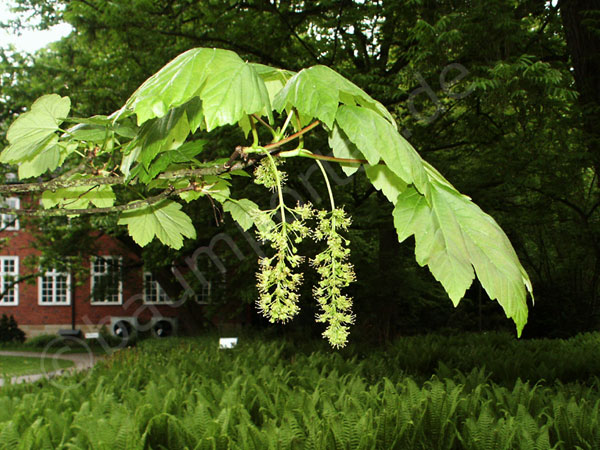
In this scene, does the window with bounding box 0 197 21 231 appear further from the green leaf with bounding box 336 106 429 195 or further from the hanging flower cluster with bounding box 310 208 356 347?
the green leaf with bounding box 336 106 429 195

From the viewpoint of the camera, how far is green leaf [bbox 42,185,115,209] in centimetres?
174

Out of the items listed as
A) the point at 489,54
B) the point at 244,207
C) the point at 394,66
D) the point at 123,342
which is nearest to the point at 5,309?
the point at 123,342

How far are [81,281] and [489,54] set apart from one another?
19.3 m

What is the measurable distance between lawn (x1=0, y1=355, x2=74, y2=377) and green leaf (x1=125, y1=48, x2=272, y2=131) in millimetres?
19562

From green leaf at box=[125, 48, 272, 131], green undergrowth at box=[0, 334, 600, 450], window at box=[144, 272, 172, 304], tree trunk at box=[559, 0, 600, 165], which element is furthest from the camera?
window at box=[144, 272, 172, 304]

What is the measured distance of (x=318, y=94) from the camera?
1.00 m

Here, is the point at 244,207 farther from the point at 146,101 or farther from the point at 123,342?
the point at 123,342

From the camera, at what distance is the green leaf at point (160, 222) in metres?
1.86

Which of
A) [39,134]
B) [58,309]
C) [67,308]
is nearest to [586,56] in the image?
[39,134]

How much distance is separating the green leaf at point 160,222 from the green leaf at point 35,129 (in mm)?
470

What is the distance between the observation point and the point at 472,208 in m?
1.03

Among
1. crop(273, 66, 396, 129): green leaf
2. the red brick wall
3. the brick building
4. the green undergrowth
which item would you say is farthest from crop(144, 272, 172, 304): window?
crop(273, 66, 396, 129): green leaf

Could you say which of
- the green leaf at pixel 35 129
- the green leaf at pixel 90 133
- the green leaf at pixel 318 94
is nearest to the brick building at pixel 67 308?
the green leaf at pixel 35 129

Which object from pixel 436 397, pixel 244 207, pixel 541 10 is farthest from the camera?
pixel 541 10
